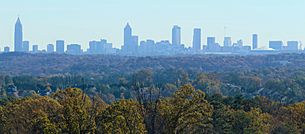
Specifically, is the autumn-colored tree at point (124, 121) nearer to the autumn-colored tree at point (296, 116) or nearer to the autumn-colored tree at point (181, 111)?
the autumn-colored tree at point (181, 111)

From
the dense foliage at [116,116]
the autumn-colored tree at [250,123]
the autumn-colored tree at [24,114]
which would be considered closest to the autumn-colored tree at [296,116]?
the autumn-colored tree at [250,123]

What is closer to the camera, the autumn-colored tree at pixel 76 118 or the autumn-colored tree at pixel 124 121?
the autumn-colored tree at pixel 76 118

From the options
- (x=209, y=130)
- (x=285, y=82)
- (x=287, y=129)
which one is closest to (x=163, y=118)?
(x=209, y=130)

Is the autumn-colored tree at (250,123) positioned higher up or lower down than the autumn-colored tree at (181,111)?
lower down

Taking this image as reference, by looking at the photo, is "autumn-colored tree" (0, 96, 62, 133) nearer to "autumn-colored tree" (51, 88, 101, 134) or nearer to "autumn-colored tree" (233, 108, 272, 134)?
"autumn-colored tree" (51, 88, 101, 134)

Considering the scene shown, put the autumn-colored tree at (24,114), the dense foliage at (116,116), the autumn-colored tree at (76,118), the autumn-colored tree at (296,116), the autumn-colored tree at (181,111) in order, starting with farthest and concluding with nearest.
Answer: the autumn-colored tree at (296,116) → the autumn-colored tree at (24,114) → the autumn-colored tree at (181,111) → the dense foliage at (116,116) → the autumn-colored tree at (76,118)

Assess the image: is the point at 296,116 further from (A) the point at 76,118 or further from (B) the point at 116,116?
(A) the point at 76,118

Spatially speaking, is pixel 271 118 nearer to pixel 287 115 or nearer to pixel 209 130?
pixel 287 115

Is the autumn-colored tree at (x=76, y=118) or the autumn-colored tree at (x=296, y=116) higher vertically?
the autumn-colored tree at (x=76, y=118)

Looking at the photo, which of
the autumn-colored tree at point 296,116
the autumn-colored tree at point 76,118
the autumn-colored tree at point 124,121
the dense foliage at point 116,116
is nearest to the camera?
the autumn-colored tree at point 76,118

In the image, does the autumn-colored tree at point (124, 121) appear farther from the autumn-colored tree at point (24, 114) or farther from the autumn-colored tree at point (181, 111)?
the autumn-colored tree at point (24, 114)
